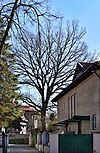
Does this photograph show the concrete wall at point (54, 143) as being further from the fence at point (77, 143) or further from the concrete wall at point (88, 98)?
the concrete wall at point (88, 98)

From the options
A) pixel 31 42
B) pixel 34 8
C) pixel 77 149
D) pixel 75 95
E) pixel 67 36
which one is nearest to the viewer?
pixel 34 8

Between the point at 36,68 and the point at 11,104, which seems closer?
the point at 11,104

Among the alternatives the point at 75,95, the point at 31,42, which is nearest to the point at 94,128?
the point at 75,95

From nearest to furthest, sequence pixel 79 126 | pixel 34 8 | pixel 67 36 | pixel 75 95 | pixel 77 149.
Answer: pixel 34 8 < pixel 77 149 < pixel 79 126 < pixel 75 95 < pixel 67 36

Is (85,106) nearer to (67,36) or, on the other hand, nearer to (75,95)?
(75,95)

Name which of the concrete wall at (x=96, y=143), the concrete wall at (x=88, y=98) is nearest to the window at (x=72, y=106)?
the concrete wall at (x=88, y=98)

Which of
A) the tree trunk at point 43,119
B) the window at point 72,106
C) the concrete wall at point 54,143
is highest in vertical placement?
the window at point 72,106

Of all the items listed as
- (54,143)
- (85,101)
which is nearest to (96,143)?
(54,143)

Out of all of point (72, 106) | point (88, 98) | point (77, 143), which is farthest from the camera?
point (72, 106)

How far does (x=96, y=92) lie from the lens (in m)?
29.4

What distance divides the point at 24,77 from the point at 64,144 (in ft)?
94.9

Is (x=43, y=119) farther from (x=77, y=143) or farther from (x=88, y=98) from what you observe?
(x=77, y=143)

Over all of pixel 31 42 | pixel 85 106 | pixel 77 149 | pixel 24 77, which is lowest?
pixel 77 149

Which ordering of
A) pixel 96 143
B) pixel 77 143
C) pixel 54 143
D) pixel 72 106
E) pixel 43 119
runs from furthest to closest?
pixel 43 119
pixel 72 106
pixel 54 143
pixel 77 143
pixel 96 143
